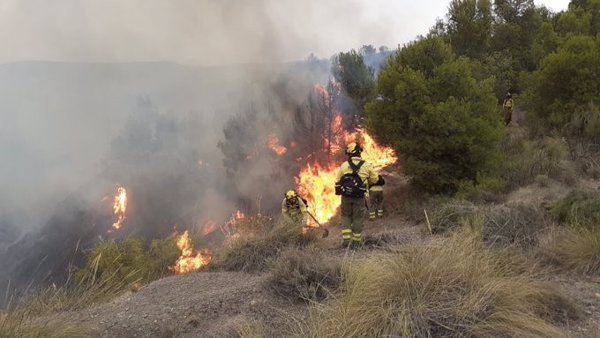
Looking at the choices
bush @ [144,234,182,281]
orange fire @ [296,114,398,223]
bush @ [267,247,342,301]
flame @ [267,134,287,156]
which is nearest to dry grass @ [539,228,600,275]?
bush @ [267,247,342,301]

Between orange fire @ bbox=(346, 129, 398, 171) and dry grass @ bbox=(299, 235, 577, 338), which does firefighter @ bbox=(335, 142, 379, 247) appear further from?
orange fire @ bbox=(346, 129, 398, 171)

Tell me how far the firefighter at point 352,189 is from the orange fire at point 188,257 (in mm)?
3325

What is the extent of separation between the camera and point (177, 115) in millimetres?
66125

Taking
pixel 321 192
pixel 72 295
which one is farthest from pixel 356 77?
pixel 72 295

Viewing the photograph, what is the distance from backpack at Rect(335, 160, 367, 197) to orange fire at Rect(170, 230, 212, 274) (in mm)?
3536

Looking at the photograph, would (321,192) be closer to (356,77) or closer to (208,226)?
(356,77)

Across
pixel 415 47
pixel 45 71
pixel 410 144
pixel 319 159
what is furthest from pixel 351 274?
pixel 45 71

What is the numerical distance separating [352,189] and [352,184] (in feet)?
0.29

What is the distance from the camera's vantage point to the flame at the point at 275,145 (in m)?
30.5

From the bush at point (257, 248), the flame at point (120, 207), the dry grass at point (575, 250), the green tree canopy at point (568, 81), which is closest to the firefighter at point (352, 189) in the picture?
the bush at point (257, 248)

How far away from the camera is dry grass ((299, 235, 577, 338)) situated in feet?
10.2

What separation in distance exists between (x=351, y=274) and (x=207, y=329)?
1.44 meters

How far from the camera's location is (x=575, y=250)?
5062 millimetres

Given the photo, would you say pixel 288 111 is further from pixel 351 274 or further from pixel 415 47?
pixel 351 274
